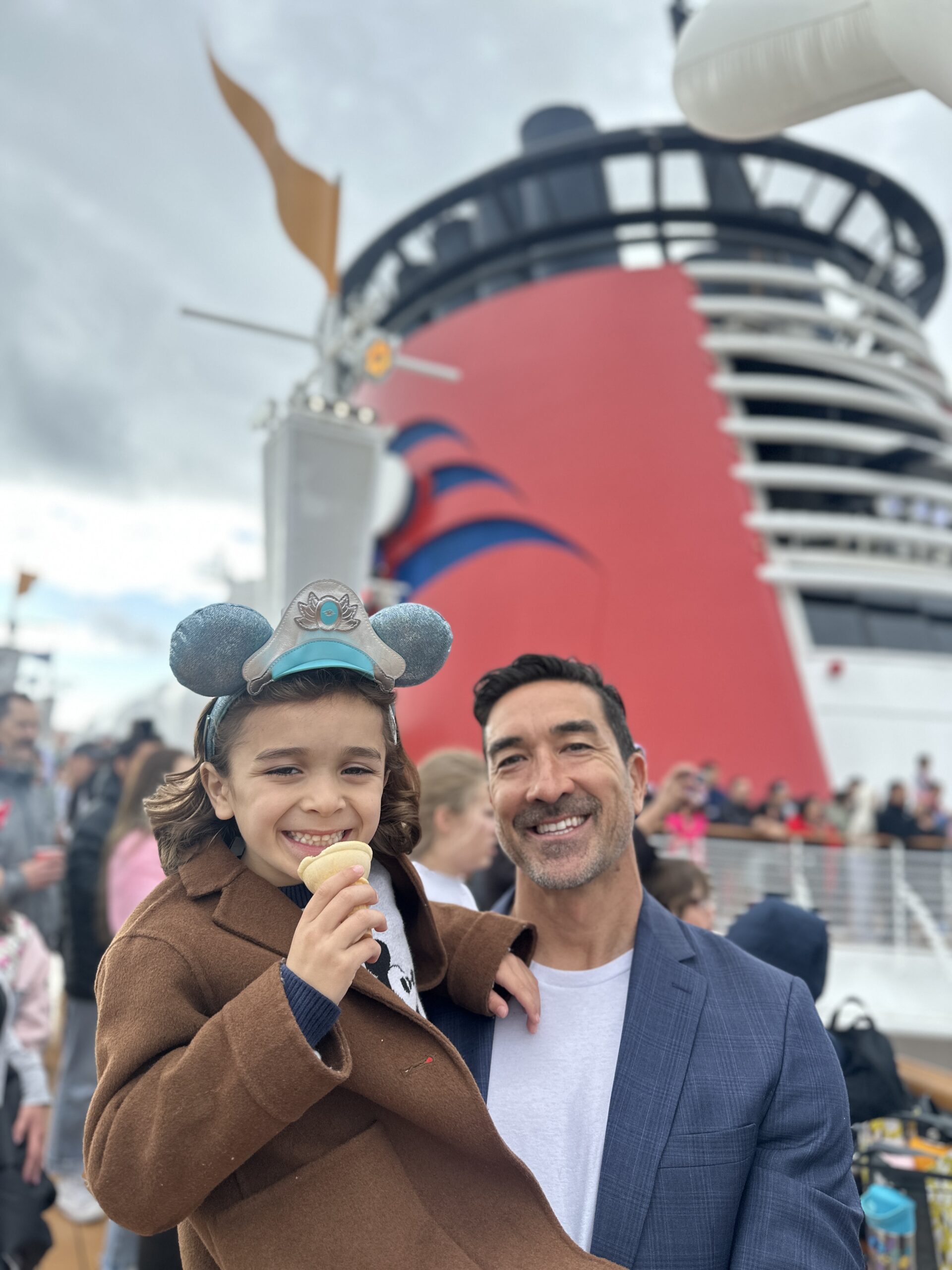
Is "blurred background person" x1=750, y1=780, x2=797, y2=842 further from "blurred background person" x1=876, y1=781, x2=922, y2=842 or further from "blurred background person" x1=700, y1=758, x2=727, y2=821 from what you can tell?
"blurred background person" x1=876, y1=781, x2=922, y2=842

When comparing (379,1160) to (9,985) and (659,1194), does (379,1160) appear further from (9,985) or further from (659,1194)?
Result: (9,985)

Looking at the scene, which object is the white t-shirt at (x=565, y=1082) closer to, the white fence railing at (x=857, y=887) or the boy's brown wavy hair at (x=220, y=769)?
the boy's brown wavy hair at (x=220, y=769)

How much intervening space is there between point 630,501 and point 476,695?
509 inches

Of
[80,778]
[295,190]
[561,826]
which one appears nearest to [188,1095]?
[561,826]

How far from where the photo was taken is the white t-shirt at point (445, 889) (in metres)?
2.78

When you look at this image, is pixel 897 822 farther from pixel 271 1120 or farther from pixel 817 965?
pixel 271 1120

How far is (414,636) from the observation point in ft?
5.21

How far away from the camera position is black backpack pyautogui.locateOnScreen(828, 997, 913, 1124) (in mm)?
2580

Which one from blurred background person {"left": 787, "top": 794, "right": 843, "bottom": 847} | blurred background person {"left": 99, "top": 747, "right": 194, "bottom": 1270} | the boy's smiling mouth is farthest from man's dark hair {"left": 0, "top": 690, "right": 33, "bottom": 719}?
blurred background person {"left": 787, "top": 794, "right": 843, "bottom": 847}

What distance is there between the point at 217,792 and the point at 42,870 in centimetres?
277

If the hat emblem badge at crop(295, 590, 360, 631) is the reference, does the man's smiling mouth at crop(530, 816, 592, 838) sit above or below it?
below

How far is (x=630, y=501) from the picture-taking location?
1453 centimetres

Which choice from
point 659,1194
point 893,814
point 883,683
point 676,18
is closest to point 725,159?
point 676,18

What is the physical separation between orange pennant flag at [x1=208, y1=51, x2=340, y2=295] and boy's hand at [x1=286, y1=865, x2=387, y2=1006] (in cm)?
527
